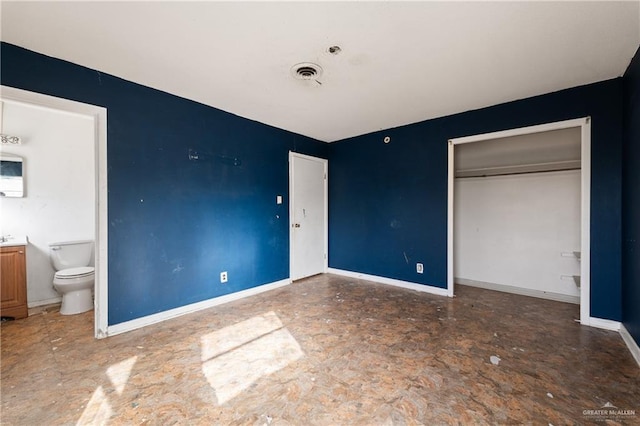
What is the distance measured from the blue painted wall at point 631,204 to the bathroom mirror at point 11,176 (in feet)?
20.3

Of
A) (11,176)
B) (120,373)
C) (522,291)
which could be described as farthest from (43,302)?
(522,291)

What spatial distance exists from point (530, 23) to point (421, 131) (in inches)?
80.5

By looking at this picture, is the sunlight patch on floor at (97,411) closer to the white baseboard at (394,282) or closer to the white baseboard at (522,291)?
the white baseboard at (394,282)

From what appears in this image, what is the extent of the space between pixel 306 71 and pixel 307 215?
2541 millimetres

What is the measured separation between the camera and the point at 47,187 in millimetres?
3324

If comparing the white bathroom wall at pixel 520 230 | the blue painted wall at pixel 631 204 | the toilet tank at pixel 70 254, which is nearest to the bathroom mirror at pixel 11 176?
the toilet tank at pixel 70 254

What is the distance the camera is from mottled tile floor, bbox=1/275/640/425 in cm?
153

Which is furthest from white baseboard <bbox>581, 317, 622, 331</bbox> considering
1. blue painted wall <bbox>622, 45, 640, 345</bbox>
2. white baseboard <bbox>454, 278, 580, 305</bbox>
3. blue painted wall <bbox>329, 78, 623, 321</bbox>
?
white baseboard <bbox>454, 278, 580, 305</bbox>

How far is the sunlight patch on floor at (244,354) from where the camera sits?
182 centimetres

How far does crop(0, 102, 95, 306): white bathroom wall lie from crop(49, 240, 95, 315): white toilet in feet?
0.74

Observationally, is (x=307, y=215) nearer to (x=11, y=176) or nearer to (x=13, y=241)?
(x=13, y=241)

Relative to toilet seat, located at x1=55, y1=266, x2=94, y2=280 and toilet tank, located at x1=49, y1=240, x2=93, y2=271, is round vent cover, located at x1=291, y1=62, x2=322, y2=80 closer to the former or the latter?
toilet seat, located at x1=55, y1=266, x2=94, y2=280

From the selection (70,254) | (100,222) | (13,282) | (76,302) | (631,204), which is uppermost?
(631,204)

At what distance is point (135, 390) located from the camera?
5.64 feet
